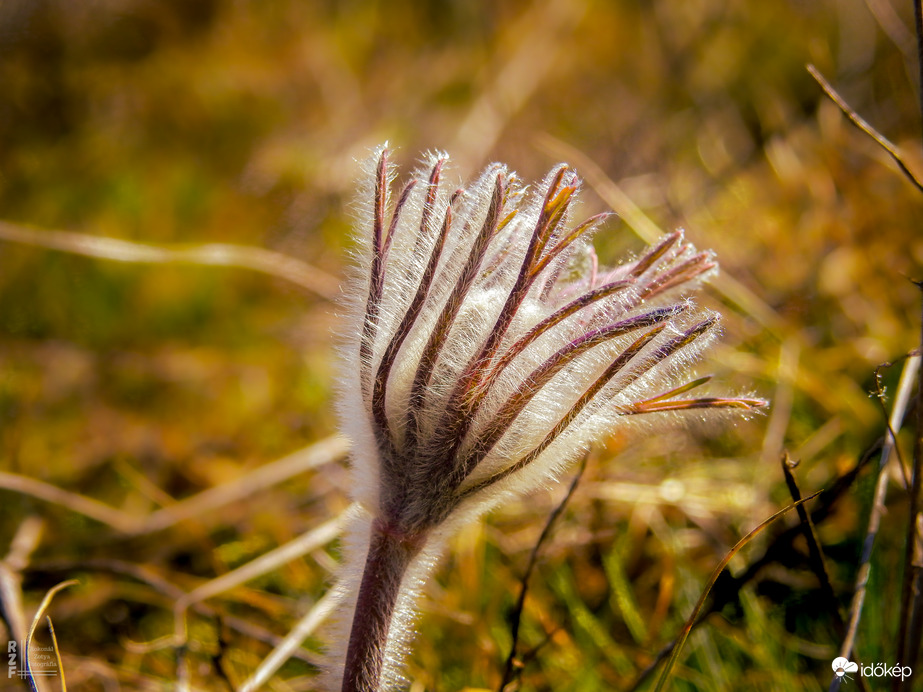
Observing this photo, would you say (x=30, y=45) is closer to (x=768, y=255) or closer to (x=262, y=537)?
(x=262, y=537)

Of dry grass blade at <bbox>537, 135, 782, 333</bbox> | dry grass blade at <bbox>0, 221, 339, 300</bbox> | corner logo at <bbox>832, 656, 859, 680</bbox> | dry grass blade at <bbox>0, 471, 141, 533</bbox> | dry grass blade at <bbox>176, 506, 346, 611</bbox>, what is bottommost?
corner logo at <bbox>832, 656, 859, 680</bbox>

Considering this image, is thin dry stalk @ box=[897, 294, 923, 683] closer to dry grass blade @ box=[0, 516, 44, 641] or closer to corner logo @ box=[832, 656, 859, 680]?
corner logo @ box=[832, 656, 859, 680]

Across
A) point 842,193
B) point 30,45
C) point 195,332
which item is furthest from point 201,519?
point 842,193

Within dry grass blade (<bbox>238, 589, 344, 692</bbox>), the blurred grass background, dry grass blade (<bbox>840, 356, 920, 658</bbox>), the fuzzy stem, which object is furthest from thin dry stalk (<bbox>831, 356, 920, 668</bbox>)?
dry grass blade (<bbox>238, 589, 344, 692</bbox>)

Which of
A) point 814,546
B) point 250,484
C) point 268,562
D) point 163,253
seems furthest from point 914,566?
point 163,253

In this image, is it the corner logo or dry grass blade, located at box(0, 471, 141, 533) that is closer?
the corner logo

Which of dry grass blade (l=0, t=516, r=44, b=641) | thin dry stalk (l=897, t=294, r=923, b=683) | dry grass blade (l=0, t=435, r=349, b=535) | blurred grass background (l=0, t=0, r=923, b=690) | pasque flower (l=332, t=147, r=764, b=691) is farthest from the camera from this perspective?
dry grass blade (l=0, t=435, r=349, b=535)

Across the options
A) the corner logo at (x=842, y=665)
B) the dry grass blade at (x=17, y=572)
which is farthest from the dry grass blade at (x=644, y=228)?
the dry grass blade at (x=17, y=572)

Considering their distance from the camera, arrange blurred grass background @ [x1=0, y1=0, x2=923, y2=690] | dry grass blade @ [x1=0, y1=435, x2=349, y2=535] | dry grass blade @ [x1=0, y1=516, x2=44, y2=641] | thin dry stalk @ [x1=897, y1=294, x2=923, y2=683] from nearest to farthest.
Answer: thin dry stalk @ [x1=897, y1=294, x2=923, y2=683], dry grass blade @ [x1=0, y1=516, x2=44, y2=641], blurred grass background @ [x1=0, y1=0, x2=923, y2=690], dry grass blade @ [x1=0, y1=435, x2=349, y2=535]

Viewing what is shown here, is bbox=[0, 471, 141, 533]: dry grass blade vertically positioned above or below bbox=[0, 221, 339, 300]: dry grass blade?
A: below
